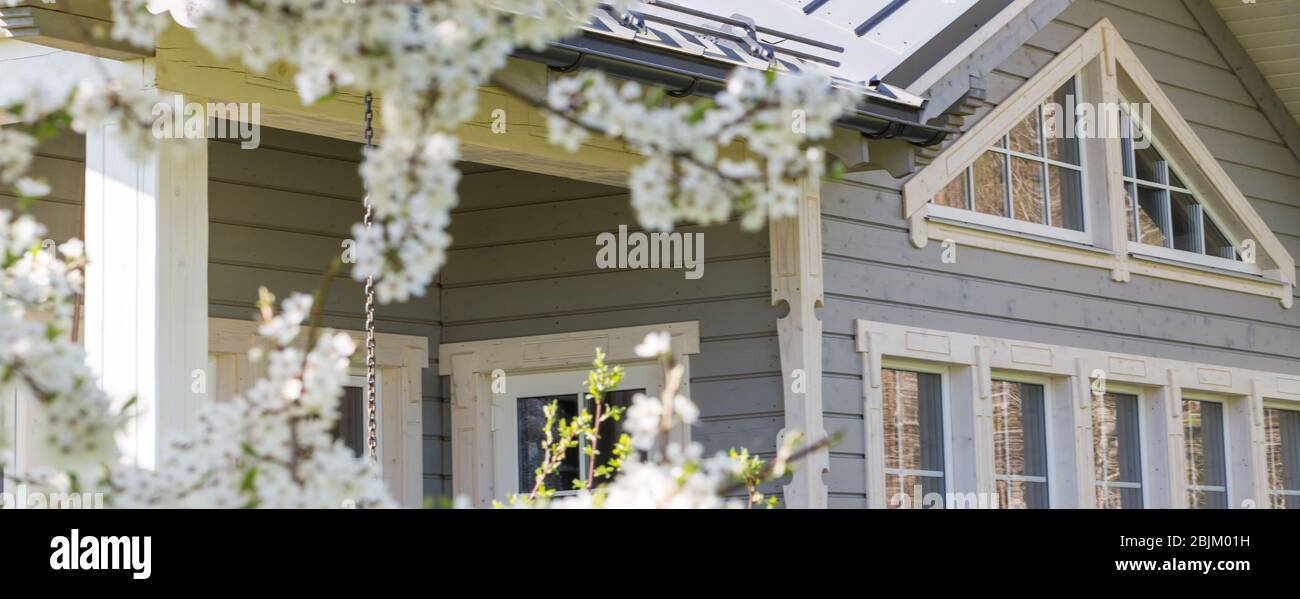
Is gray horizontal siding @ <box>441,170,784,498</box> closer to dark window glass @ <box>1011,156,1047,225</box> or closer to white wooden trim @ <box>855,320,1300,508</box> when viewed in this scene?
white wooden trim @ <box>855,320,1300,508</box>

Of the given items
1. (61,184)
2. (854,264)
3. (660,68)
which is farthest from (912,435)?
(61,184)

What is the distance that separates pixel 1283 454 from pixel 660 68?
6161 millimetres

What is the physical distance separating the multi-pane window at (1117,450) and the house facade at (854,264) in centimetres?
2

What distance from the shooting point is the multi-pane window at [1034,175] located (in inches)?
314

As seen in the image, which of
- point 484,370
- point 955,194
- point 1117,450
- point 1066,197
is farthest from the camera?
point 1117,450

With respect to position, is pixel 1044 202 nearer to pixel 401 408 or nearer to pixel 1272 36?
pixel 1272 36

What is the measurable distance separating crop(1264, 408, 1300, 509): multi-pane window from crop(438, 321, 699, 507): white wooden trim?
182 inches

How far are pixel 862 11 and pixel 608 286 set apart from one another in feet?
5.64

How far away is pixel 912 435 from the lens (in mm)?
7555

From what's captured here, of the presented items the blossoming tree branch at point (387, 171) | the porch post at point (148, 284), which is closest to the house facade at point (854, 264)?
the porch post at point (148, 284)

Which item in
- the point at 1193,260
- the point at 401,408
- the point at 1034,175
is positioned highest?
the point at 1034,175

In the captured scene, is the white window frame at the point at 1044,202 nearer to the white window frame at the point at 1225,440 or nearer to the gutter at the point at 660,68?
the white window frame at the point at 1225,440
